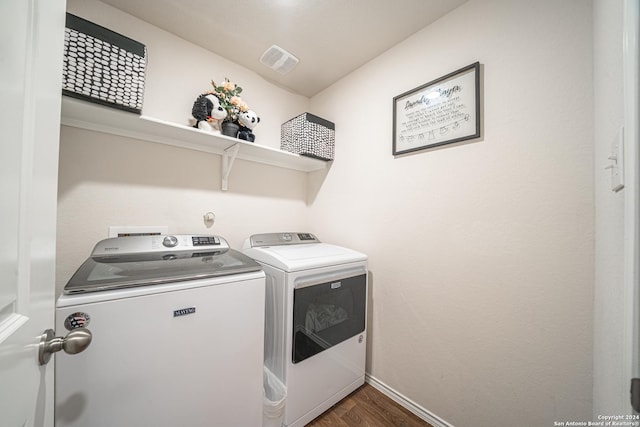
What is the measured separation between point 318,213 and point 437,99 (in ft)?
4.28

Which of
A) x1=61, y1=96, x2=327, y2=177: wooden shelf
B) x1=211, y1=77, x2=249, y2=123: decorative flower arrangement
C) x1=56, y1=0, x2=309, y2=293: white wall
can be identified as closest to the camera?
x1=61, y1=96, x2=327, y2=177: wooden shelf

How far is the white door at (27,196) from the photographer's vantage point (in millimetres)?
348

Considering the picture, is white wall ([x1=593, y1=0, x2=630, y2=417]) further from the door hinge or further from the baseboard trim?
the baseboard trim

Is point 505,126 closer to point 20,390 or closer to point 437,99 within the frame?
point 437,99

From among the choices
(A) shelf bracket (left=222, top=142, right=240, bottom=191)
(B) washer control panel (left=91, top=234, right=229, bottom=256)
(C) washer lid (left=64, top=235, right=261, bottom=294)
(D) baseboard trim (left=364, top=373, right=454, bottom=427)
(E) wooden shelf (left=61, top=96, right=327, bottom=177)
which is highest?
(E) wooden shelf (left=61, top=96, right=327, bottom=177)

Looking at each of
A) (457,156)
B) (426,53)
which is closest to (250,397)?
(457,156)

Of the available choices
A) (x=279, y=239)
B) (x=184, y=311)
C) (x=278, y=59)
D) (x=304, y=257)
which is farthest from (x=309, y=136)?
(x=184, y=311)

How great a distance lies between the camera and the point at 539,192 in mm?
1040

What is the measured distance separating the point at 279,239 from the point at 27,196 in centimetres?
144

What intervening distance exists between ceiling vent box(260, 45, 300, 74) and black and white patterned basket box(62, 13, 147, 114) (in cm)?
83

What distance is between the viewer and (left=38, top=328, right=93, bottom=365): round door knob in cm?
47

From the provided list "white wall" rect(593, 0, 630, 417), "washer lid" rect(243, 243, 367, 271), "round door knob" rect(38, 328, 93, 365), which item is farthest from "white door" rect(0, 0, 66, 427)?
"white wall" rect(593, 0, 630, 417)

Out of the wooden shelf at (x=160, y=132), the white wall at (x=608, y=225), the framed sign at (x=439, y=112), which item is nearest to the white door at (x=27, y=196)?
the wooden shelf at (x=160, y=132)

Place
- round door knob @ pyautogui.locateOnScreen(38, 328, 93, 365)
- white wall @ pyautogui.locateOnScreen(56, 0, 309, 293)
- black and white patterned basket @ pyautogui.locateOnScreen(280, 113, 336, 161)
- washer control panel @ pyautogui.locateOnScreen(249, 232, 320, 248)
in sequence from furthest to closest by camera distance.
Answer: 1. black and white patterned basket @ pyautogui.locateOnScreen(280, 113, 336, 161)
2. washer control panel @ pyautogui.locateOnScreen(249, 232, 320, 248)
3. white wall @ pyautogui.locateOnScreen(56, 0, 309, 293)
4. round door knob @ pyautogui.locateOnScreen(38, 328, 93, 365)
